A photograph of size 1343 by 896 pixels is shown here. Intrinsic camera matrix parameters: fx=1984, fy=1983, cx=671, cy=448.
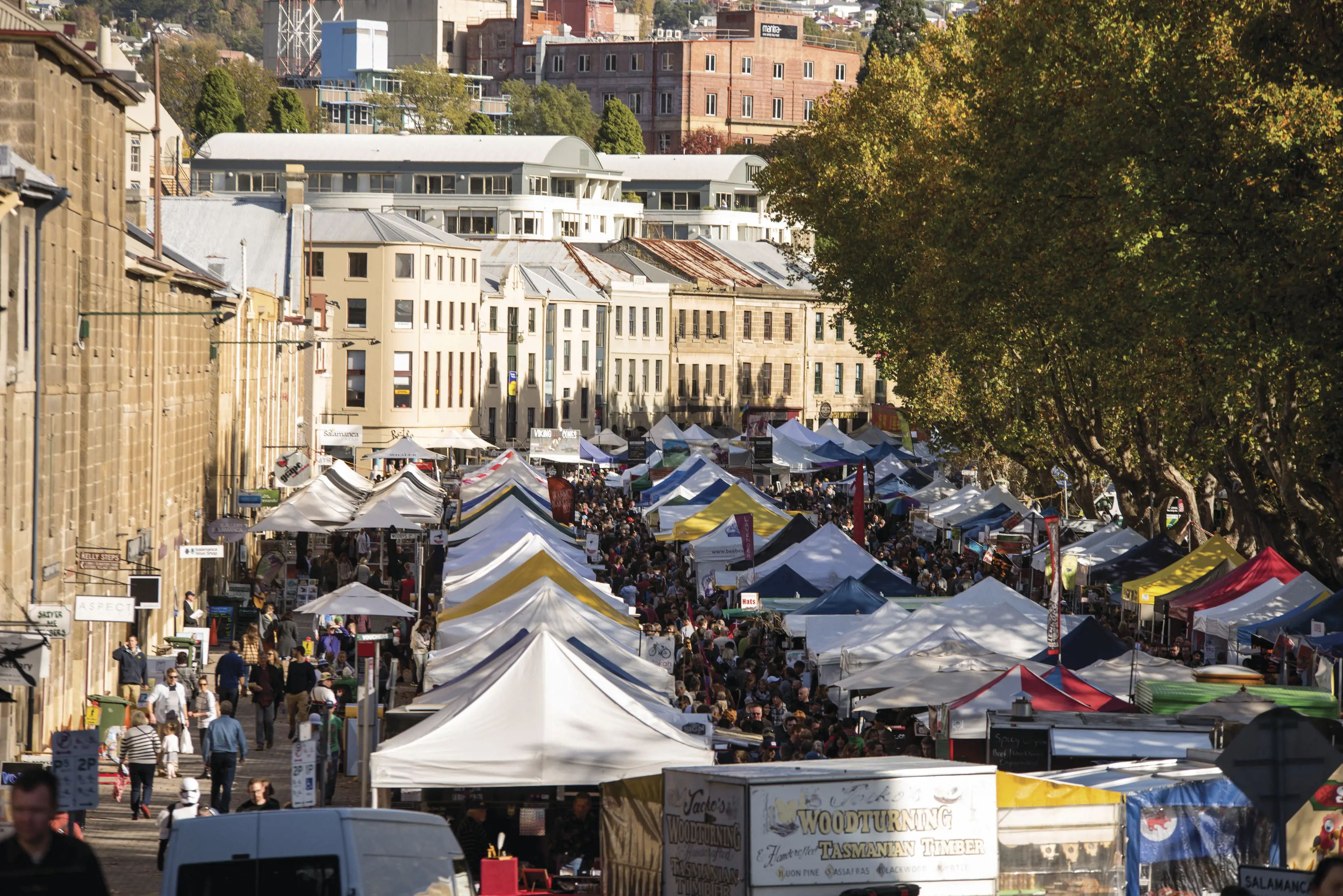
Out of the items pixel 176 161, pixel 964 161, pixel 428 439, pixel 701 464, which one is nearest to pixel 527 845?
pixel 964 161

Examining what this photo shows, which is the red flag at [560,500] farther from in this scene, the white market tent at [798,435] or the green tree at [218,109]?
the green tree at [218,109]

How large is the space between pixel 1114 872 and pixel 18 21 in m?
16.8

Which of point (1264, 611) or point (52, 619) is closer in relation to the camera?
point (52, 619)

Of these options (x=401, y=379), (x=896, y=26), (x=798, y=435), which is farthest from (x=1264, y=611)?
(x=896, y=26)

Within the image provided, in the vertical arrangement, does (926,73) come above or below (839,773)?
above

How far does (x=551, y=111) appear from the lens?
155125 mm

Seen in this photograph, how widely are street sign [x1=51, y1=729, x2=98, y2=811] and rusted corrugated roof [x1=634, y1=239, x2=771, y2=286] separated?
85848mm

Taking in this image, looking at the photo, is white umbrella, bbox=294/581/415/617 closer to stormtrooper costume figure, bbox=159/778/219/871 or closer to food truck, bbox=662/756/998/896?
stormtrooper costume figure, bbox=159/778/219/871

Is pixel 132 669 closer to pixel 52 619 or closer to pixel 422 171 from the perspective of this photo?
pixel 52 619

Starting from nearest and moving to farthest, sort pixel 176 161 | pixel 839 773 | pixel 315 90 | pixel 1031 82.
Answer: pixel 839 773, pixel 1031 82, pixel 176 161, pixel 315 90

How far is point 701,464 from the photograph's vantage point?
49.4 meters

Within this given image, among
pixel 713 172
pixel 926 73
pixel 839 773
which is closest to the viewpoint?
pixel 839 773

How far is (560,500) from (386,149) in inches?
2795

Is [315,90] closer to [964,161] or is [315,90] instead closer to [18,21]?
[964,161]
